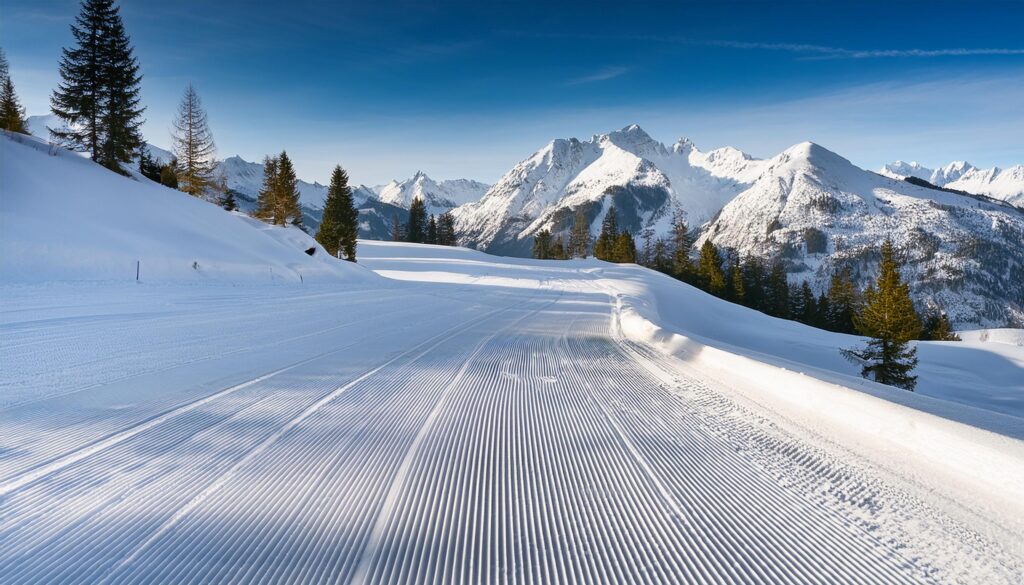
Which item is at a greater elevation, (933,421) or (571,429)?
(933,421)

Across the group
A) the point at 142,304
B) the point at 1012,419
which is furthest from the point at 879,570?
the point at 142,304

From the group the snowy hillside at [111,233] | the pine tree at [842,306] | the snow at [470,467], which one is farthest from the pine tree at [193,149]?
the pine tree at [842,306]

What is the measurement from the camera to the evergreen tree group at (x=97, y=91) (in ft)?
79.1

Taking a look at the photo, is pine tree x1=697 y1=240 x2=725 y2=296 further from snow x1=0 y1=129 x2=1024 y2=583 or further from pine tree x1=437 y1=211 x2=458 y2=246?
snow x1=0 y1=129 x2=1024 y2=583

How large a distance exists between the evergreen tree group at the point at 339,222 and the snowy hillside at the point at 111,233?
1696cm

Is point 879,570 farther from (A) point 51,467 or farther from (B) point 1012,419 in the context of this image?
(A) point 51,467

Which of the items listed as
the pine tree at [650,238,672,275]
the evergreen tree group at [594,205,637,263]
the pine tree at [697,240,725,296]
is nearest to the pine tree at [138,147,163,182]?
the pine tree at [697,240,725,296]

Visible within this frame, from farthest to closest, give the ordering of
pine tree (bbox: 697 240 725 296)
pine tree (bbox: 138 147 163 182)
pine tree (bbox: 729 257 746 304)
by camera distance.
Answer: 1. pine tree (bbox: 729 257 746 304)
2. pine tree (bbox: 697 240 725 296)
3. pine tree (bbox: 138 147 163 182)

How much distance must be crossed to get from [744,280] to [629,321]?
53.2 metres

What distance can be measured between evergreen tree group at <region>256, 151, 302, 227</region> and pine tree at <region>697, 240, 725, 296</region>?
140ft

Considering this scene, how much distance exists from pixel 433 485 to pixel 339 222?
137 feet

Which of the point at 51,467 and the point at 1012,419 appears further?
the point at 1012,419

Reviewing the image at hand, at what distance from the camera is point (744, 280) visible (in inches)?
2243

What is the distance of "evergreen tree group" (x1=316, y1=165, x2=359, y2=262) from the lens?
39.2 m
